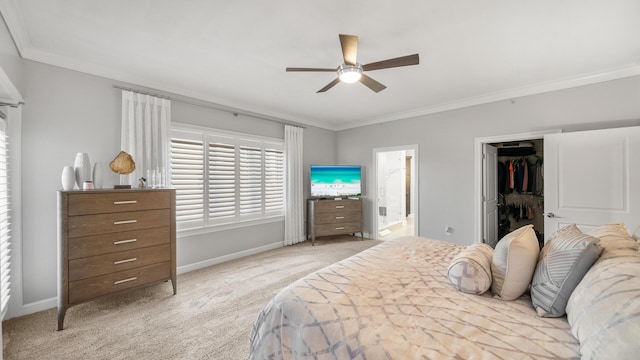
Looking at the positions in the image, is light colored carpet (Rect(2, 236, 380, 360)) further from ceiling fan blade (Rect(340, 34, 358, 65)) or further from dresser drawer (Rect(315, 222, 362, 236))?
ceiling fan blade (Rect(340, 34, 358, 65))

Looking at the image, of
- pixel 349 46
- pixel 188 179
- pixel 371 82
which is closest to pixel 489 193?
pixel 371 82

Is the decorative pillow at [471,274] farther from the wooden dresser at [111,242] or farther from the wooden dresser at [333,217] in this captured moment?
the wooden dresser at [333,217]

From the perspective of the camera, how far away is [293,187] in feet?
15.4

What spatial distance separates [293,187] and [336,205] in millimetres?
930

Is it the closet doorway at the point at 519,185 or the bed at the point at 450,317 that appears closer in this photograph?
the bed at the point at 450,317

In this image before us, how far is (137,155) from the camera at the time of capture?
2900 mm

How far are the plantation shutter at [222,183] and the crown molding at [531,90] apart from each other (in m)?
3.07

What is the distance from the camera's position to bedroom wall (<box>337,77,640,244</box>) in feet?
9.51

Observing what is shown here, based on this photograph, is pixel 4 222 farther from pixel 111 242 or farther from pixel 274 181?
pixel 274 181

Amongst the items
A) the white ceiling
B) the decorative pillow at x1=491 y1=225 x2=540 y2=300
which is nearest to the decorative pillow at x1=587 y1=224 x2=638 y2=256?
A: the decorative pillow at x1=491 y1=225 x2=540 y2=300

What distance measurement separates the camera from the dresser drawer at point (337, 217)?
4.74 m

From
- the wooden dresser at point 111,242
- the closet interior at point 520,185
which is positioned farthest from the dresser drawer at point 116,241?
the closet interior at point 520,185

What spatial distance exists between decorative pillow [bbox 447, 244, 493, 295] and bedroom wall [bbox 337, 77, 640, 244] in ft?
9.45

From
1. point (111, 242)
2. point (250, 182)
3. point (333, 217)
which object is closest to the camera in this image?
point (111, 242)
